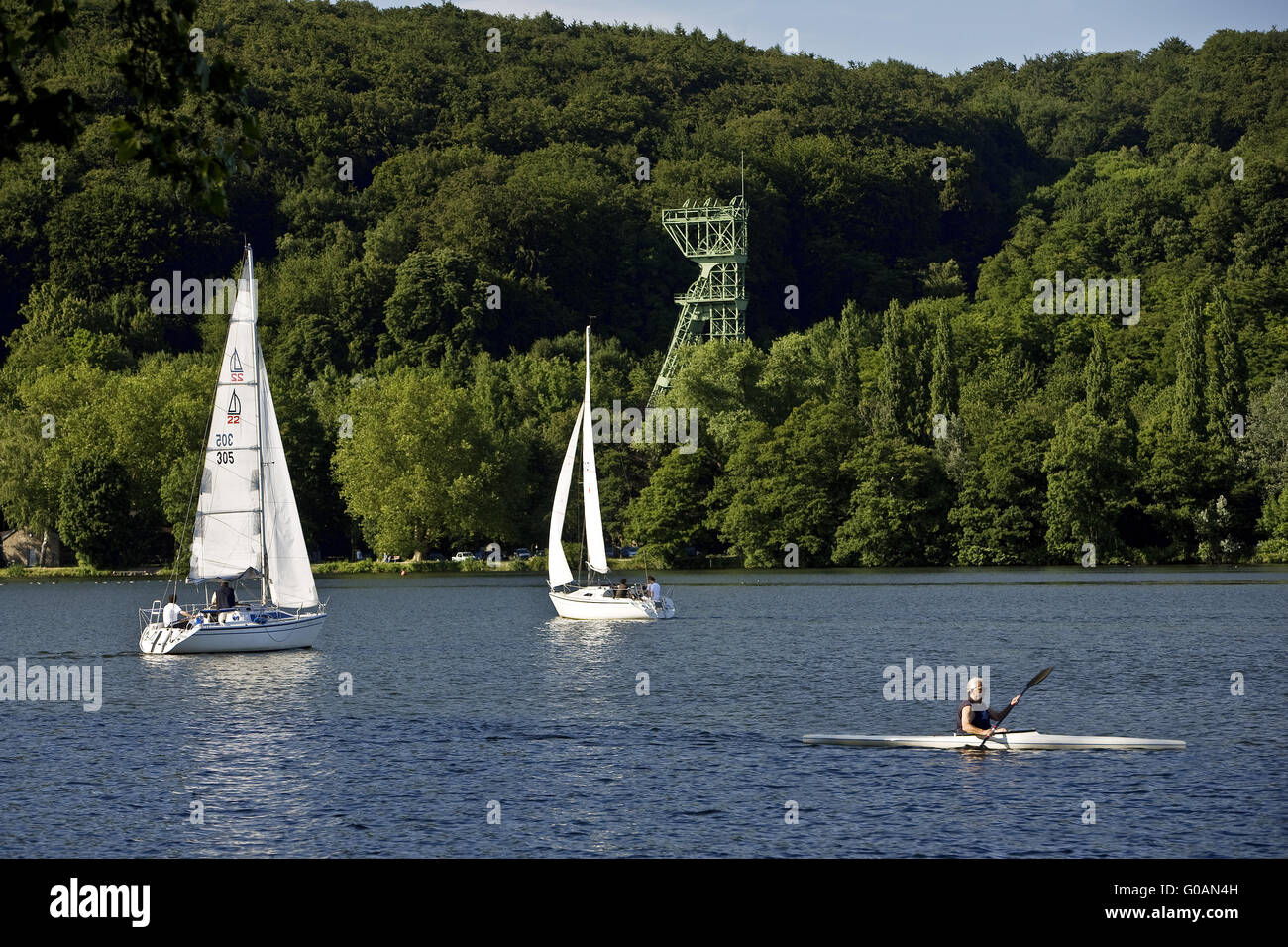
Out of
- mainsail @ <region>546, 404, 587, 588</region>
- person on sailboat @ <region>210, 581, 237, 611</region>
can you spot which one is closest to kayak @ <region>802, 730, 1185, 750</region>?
person on sailboat @ <region>210, 581, 237, 611</region>

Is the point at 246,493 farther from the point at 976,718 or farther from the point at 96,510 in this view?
the point at 96,510

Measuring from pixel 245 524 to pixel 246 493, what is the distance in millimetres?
1174

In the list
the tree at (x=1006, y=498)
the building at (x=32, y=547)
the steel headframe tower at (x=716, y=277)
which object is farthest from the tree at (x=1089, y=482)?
the building at (x=32, y=547)

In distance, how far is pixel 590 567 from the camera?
80.1 meters

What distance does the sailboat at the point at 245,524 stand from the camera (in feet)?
204

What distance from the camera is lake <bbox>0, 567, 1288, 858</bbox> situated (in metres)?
28.9

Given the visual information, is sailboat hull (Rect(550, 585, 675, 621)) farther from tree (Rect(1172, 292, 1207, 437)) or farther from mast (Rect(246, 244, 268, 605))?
tree (Rect(1172, 292, 1207, 437))

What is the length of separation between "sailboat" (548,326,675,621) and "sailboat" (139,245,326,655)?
16724 mm

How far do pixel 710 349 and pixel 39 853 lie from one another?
111135 mm

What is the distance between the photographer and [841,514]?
12550 cm

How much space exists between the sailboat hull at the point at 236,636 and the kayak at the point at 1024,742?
101 ft

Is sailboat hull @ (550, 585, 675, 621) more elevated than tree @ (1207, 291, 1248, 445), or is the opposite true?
tree @ (1207, 291, 1248, 445)
